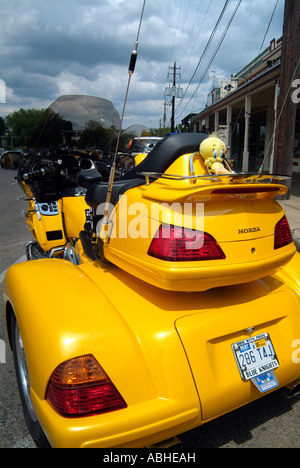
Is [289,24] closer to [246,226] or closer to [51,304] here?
[246,226]

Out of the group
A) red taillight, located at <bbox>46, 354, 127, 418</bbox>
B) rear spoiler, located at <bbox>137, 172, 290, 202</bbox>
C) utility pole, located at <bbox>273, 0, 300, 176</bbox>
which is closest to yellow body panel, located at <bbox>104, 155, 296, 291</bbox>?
rear spoiler, located at <bbox>137, 172, 290, 202</bbox>

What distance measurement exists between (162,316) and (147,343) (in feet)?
0.59

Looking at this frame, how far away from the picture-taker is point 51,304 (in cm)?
173

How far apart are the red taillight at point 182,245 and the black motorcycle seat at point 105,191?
618mm

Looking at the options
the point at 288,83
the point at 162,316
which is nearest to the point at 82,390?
the point at 162,316

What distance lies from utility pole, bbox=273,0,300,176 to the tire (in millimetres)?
6371

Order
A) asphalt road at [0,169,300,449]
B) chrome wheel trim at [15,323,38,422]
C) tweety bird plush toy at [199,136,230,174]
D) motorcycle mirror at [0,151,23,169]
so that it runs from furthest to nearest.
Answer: motorcycle mirror at [0,151,23,169]
tweety bird plush toy at [199,136,230,174]
chrome wheel trim at [15,323,38,422]
asphalt road at [0,169,300,449]

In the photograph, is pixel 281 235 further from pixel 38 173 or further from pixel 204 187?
pixel 38 173

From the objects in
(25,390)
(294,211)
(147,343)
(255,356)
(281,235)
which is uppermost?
(281,235)

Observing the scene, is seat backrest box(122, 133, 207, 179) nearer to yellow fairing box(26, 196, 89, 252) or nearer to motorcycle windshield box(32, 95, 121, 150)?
yellow fairing box(26, 196, 89, 252)

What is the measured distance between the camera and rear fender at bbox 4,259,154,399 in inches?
58.6

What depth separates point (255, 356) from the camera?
1.75 meters

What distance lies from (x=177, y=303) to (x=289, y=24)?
7.31 meters
